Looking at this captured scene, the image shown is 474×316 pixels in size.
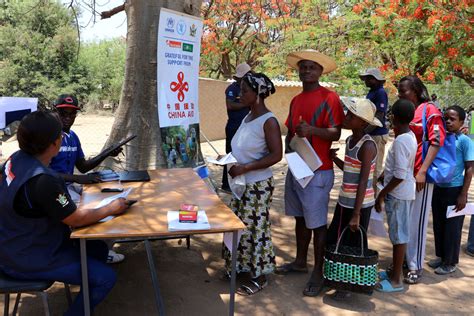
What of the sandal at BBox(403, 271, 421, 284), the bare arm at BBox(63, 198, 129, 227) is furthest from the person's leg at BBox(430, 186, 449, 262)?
the bare arm at BBox(63, 198, 129, 227)

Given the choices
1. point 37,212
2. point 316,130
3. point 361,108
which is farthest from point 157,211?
point 361,108

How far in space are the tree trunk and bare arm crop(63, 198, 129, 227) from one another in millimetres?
1990

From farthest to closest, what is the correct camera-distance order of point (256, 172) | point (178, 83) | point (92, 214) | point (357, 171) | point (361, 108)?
1. point (178, 83)
2. point (256, 172)
3. point (357, 171)
4. point (361, 108)
5. point (92, 214)

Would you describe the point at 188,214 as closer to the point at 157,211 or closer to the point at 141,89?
the point at 157,211

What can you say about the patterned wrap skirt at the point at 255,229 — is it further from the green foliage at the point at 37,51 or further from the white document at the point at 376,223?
the green foliage at the point at 37,51

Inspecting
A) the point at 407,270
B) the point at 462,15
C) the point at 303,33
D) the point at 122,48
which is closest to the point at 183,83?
the point at 407,270

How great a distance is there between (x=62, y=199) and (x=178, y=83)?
259 centimetres

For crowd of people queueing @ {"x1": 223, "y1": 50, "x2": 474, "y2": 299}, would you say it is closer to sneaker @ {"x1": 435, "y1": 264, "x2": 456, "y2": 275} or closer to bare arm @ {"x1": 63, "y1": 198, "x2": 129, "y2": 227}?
sneaker @ {"x1": 435, "y1": 264, "x2": 456, "y2": 275}

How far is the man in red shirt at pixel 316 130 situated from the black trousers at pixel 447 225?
1178 millimetres

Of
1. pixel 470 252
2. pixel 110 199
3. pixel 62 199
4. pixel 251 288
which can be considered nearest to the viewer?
pixel 62 199

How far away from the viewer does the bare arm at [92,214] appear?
2.49 m

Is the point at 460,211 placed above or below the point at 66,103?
below

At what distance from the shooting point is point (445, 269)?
13.2ft

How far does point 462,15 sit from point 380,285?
7094mm
